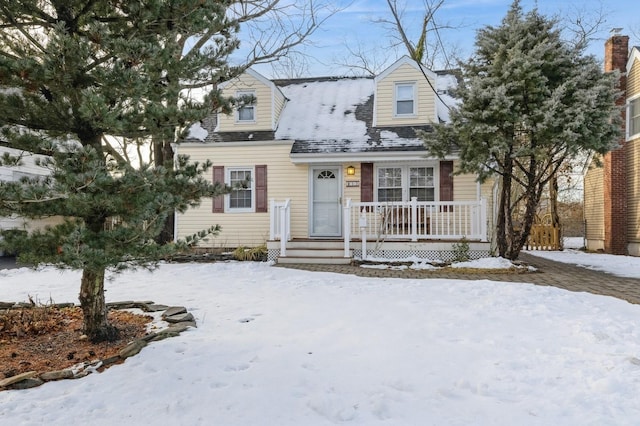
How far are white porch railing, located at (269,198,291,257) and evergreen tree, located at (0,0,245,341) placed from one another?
227 inches

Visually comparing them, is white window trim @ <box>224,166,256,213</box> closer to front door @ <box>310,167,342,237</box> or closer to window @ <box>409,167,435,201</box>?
front door @ <box>310,167,342,237</box>

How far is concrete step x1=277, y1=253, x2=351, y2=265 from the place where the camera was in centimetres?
938

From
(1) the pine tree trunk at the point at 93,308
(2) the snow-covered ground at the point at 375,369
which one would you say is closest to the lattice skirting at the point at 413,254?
(2) the snow-covered ground at the point at 375,369

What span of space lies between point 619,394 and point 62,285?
7873 mm

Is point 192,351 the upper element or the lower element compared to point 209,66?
lower

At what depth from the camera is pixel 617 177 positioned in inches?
514

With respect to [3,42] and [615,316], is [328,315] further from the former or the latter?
[3,42]

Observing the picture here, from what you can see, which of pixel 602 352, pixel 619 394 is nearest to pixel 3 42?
pixel 619 394

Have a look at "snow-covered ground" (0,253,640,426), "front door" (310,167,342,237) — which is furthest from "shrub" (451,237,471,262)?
"snow-covered ground" (0,253,640,426)

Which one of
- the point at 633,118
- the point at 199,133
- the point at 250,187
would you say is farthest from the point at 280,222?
the point at 633,118

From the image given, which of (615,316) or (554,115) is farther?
(554,115)

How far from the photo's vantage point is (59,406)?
8.82ft

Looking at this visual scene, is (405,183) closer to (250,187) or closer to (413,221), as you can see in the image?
(413,221)

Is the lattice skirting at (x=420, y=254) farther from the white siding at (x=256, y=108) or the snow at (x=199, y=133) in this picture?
the snow at (x=199, y=133)
